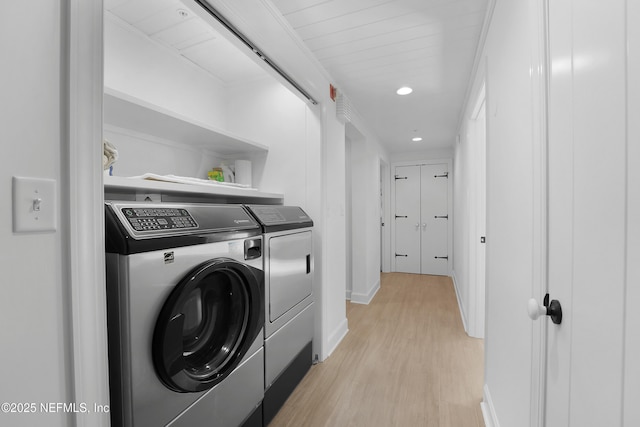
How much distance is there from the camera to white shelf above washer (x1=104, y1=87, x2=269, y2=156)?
Result: 1291mm

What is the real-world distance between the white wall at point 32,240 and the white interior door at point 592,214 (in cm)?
115

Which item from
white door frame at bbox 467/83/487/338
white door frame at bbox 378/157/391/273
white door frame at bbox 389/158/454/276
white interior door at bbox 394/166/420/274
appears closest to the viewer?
white door frame at bbox 467/83/487/338

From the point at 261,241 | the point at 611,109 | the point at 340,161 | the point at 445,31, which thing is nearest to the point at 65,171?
the point at 261,241

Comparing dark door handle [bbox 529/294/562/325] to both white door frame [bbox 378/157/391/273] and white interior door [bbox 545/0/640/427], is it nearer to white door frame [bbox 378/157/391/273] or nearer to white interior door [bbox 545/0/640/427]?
white interior door [bbox 545/0/640/427]

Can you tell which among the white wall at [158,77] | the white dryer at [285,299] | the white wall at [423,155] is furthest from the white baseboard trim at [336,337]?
the white wall at [423,155]

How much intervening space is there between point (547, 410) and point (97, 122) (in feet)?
4.98

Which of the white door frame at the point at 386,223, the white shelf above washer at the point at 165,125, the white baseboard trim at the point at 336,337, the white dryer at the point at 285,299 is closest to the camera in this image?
the white shelf above washer at the point at 165,125

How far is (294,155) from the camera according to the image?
2.22 m

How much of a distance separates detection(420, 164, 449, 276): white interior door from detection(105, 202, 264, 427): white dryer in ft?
14.4

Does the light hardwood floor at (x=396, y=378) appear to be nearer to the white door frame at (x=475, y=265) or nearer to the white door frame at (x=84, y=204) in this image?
the white door frame at (x=475, y=265)

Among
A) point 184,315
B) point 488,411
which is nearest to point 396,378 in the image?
point 488,411

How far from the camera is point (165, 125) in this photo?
1.62 m

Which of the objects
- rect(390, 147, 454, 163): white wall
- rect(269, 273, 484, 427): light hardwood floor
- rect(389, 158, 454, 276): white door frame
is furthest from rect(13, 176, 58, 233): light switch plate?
rect(389, 158, 454, 276): white door frame

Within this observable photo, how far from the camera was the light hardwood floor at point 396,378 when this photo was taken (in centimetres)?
166
